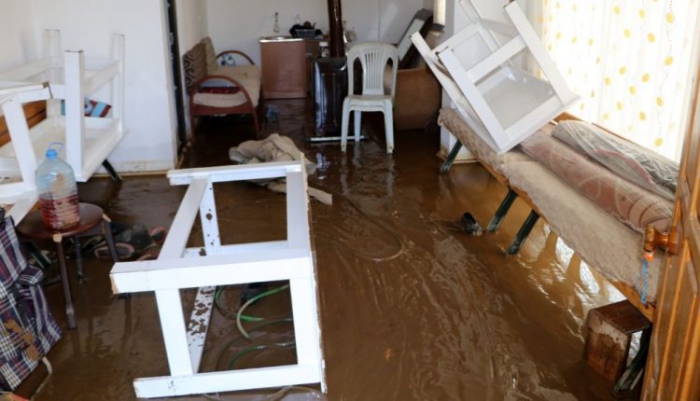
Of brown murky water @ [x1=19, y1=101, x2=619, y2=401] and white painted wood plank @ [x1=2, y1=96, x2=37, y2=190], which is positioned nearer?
brown murky water @ [x1=19, y1=101, x2=619, y2=401]

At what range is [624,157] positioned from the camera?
2822 mm

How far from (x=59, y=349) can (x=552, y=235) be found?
2676mm

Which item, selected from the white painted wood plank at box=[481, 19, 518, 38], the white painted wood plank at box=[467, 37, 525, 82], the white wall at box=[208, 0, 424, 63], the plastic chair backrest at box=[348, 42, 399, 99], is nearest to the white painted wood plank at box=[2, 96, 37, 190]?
the white painted wood plank at box=[467, 37, 525, 82]

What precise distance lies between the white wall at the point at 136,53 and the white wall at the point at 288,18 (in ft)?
11.5

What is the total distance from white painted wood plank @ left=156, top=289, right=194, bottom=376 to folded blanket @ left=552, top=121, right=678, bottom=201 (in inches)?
75.6

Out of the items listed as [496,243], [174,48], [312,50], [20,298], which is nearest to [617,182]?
[496,243]

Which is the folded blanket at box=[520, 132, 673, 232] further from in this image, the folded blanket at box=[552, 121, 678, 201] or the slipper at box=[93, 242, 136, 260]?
the slipper at box=[93, 242, 136, 260]

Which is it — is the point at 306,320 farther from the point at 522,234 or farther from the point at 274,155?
the point at 274,155

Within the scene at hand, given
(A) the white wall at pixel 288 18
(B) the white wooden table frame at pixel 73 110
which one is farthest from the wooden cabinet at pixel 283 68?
(B) the white wooden table frame at pixel 73 110

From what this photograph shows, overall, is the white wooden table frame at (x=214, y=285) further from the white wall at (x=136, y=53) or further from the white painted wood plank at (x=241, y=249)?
the white wall at (x=136, y=53)

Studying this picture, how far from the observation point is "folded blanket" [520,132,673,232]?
2344 millimetres

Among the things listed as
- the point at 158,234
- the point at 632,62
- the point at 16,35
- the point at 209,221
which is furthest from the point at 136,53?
the point at 632,62

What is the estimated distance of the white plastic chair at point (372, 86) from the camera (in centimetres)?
540

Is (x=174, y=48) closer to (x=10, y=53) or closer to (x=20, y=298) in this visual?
(x=10, y=53)
